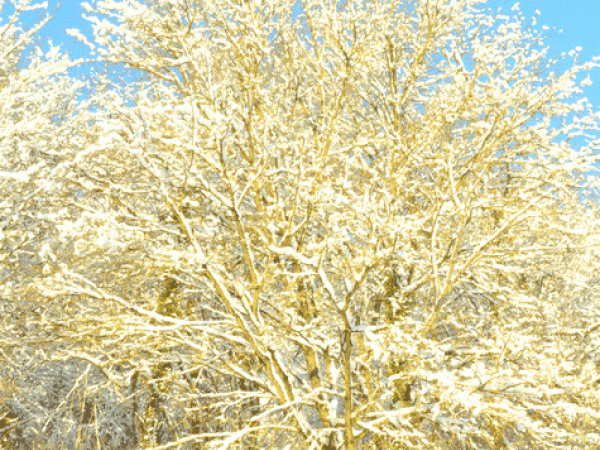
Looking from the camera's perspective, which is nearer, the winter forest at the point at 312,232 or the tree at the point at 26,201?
the winter forest at the point at 312,232

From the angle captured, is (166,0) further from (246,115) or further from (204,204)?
(204,204)

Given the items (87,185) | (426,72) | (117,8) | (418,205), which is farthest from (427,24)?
(87,185)

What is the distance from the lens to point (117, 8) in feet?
18.5

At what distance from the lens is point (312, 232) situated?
6.21 m

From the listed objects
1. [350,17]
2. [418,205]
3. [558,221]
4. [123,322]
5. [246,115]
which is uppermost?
[350,17]

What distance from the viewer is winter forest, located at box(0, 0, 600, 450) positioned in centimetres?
400

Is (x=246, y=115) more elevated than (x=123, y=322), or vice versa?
(x=246, y=115)

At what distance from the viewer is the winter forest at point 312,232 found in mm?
4000

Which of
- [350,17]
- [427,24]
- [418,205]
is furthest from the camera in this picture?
[427,24]

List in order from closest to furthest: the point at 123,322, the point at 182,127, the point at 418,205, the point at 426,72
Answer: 1. the point at 123,322
2. the point at 182,127
3. the point at 418,205
4. the point at 426,72

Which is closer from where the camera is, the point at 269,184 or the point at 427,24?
the point at 269,184

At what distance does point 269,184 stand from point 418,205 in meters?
2.05

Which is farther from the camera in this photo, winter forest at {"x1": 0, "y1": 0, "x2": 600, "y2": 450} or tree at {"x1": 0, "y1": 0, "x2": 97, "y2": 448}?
tree at {"x1": 0, "y1": 0, "x2": 97, "y2": 448}

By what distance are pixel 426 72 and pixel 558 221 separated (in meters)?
3.19
